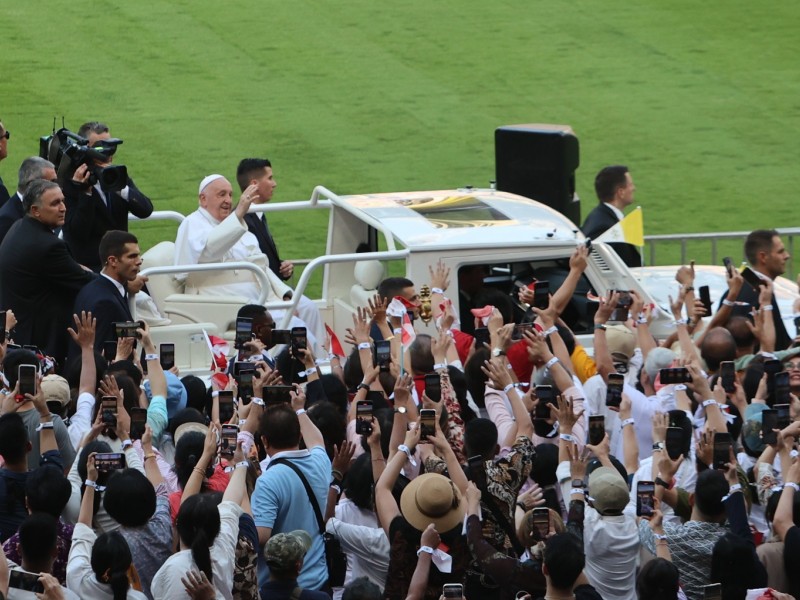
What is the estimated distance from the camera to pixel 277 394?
6.32 metres

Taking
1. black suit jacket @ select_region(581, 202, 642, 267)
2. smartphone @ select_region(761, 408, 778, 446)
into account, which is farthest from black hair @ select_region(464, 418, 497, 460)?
black suit jacket @ select_region(581, 202, 642, 267)

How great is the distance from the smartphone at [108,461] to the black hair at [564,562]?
59.4 inches

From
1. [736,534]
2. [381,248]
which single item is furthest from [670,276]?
[736,534]

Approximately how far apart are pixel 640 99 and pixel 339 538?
12.7 m

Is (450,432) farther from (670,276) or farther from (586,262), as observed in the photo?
(670,276)

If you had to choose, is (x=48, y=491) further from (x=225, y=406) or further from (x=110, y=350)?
(x=110, y=350)

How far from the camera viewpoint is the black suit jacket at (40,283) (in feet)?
27.4

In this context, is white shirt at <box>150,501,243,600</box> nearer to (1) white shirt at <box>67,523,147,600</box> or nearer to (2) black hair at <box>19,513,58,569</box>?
(1) white shirt at <box>67,523,147,600</box>

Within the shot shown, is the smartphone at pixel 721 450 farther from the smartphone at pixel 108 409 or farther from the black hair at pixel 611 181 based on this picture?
the black hair at pixel 611 181

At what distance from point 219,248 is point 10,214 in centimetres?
121

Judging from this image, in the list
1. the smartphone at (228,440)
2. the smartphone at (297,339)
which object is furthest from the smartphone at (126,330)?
the smartphone at (228,440)

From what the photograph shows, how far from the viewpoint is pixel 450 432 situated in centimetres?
675

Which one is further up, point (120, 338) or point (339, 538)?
point (120, 338)

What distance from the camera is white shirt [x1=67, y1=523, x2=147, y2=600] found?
5328 mm
